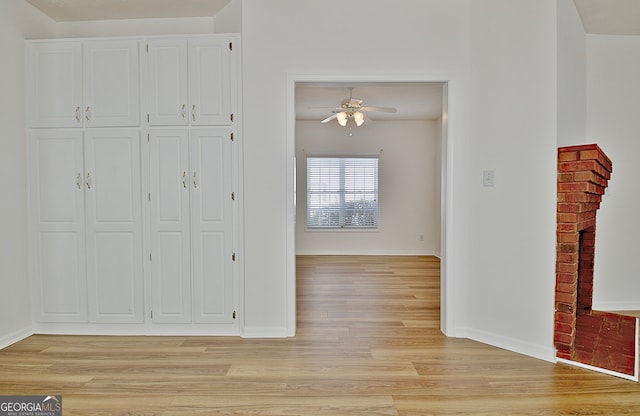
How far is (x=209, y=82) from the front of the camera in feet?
10.3

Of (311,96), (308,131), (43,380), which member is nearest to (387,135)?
(308,131)

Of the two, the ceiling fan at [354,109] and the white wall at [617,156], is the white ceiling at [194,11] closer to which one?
the white wall at [617,156]

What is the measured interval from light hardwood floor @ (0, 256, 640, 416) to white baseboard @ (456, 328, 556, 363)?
0.08 meters

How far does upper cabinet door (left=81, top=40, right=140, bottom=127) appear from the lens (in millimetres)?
3172

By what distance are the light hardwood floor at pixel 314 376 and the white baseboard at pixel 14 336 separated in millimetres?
63

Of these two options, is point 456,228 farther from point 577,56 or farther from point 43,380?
point 43,380

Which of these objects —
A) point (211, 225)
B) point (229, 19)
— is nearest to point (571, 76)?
point (229, 19)

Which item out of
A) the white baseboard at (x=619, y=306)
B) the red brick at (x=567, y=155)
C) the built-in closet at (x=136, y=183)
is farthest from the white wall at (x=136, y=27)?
the white baseboard at (x=619, y=306)

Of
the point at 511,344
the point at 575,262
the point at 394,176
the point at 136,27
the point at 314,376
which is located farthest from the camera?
the point at 394,176

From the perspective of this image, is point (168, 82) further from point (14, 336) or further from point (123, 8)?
point (14, 336)

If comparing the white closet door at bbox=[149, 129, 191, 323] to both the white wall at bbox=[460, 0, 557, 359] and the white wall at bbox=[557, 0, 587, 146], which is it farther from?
the white wall at bbox=[557, 0, 587, 146]

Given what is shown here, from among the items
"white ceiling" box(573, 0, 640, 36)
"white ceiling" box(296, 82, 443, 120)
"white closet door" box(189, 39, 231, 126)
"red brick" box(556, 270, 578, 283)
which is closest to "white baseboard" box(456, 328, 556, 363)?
"red brick" box(556, 270, 578, 283)

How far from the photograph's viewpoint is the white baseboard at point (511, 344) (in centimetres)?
274

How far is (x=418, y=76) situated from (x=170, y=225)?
7.99 ft
